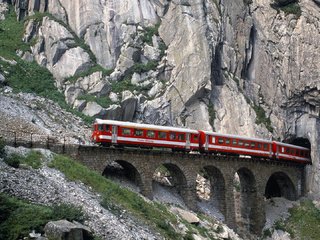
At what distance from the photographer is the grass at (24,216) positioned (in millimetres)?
22072

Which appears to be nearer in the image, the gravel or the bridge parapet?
the gravel

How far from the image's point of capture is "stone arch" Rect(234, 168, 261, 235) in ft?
162

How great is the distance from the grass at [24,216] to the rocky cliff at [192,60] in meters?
27.4

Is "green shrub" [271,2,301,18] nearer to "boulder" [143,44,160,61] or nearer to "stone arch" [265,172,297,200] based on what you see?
"boulder" [143,44,160,61]

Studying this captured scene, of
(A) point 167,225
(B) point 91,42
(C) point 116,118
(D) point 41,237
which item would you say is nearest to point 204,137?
(C) point 116,118

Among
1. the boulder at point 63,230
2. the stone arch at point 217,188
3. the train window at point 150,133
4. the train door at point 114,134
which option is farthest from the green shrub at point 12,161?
the stone arch at point 217,188

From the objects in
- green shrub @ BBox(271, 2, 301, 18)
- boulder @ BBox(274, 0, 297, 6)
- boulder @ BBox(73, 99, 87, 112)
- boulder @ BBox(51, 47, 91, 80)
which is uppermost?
boulder @ BBox(274, 0, 297, 6)

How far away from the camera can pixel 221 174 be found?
46688mm

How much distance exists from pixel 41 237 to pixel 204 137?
25.0m

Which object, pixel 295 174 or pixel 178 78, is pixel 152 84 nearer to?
pixel 178 78

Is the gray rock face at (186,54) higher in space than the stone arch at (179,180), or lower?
higher

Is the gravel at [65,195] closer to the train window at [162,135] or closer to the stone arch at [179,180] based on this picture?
the train window at [162,135]

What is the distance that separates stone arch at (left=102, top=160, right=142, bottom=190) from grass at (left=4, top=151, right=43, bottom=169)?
933cm

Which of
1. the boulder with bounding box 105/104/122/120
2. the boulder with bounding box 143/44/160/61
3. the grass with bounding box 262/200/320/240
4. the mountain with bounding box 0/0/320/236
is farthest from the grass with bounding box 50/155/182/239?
the boulder with bounding box 143/44/160/61
